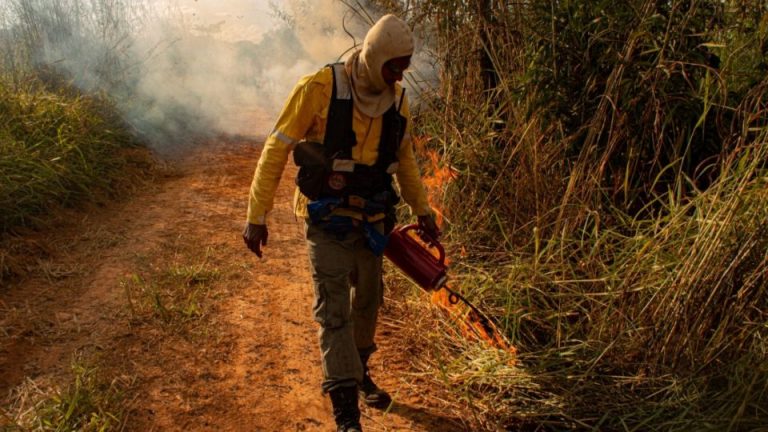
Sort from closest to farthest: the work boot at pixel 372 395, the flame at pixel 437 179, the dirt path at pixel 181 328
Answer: the dirt path at pixel 181 328 < the work boot at pixel 372 395 < the flame at pixel 437 179

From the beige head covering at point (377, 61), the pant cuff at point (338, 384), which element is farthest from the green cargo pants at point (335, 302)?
the beige head covering at point (377, 61)

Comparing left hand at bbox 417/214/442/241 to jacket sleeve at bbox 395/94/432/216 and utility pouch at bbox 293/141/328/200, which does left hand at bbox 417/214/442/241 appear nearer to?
jacket sleeve at bbox 395/94/432/216

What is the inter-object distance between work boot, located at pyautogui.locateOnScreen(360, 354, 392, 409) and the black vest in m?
0.97

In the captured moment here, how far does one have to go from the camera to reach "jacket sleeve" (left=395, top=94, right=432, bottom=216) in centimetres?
303

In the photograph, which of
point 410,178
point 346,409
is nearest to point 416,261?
point 410,178

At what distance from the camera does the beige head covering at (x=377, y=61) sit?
2.53 metres

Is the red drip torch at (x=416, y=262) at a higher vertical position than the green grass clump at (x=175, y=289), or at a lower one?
higher

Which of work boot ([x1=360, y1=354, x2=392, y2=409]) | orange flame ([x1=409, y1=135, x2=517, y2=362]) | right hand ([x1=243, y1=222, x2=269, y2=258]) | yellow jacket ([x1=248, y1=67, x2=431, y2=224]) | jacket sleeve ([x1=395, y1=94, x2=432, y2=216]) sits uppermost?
yellow jacket ([x1=248, y1=67, x2=431, y2=224])

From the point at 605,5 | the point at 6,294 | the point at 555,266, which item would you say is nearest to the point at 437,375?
the point at 555,266

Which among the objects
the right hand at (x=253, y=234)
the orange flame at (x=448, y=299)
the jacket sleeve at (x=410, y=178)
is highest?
the jacket sleeve at (x=410, y=178)

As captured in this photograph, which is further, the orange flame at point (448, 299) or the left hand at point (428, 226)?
the orange flame at point (448, 299)

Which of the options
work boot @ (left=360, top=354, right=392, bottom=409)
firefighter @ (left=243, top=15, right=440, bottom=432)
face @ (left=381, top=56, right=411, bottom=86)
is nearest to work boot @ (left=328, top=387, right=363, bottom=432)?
firefighter @ (left=243, top=15, right=440, bottom=432)

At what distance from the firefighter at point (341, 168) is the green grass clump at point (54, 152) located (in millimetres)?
3080

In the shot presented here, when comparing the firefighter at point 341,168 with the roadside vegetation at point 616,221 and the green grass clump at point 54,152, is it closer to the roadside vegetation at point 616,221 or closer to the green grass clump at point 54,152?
the roadside vegetation at point 616,221
